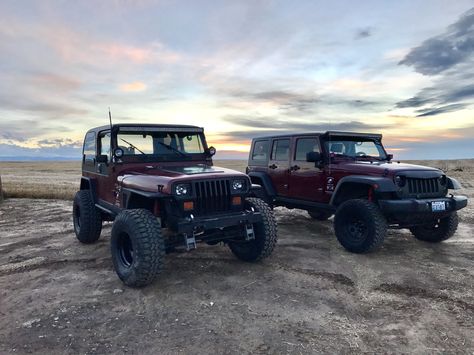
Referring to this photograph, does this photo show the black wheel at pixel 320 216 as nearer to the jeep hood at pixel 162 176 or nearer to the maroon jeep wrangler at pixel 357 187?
the maroon jeep wrangler at pixel 357 187

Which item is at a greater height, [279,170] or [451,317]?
[279,170]

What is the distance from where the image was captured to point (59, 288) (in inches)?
188

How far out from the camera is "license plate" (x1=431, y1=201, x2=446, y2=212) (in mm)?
6238

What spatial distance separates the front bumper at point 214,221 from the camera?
467cm

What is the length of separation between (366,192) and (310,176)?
1272 mm

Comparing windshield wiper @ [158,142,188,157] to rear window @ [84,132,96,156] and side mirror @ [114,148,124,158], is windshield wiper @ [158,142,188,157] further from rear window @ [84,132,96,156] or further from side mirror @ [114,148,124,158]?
rear window @ [84,132,96,156]

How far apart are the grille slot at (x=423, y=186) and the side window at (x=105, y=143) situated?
17.0ft

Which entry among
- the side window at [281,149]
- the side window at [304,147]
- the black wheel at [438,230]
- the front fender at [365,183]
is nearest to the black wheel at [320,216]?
the side window at [281,149]

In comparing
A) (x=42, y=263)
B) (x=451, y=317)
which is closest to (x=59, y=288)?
(x=42, y=263)

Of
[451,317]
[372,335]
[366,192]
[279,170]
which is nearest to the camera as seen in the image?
[372,335]

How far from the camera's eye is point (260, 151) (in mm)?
9398

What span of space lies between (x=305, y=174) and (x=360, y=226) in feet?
5.93

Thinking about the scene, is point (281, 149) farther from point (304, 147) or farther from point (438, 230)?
point (438, 230)

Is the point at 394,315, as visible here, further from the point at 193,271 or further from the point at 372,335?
the point at 193,271
